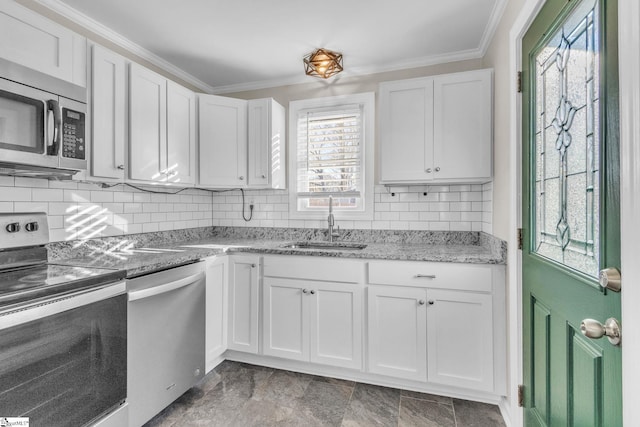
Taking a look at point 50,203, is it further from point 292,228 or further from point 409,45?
point 409,45

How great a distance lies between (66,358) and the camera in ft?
4.42

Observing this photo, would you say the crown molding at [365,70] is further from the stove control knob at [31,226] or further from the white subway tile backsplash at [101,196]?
the stove control knob at [31,226]

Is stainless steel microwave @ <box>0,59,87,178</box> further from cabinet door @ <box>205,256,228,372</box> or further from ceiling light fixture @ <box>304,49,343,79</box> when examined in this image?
ceiling light fixture @ <box>304,49,343,79</box>

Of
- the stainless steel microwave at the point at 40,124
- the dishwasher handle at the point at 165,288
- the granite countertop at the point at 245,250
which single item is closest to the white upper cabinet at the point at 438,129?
the granite countertop at the point at 245,250

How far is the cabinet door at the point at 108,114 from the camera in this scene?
1.90m

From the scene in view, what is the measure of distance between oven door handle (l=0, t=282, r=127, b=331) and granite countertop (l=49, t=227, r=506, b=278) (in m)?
0.13

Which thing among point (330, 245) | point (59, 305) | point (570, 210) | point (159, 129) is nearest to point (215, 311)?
point (330, 245)

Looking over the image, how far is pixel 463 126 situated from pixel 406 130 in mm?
386

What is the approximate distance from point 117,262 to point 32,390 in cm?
70

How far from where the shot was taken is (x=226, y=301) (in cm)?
249

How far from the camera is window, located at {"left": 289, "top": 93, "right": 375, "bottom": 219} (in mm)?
2850

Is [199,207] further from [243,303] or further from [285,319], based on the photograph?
[285,319]

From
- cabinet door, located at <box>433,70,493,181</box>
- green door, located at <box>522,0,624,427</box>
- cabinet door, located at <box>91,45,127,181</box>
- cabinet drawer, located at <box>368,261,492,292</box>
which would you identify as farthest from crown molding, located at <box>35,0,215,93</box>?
green door, located at <box>522,0,624,427</box>

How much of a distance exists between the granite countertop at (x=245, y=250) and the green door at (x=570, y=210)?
0.54 m
